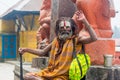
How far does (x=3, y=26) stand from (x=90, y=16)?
56.4 ft

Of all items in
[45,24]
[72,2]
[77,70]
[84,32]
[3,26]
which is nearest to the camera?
[77,70]

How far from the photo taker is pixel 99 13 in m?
4.66

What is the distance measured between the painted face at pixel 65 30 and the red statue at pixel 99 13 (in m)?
1.19

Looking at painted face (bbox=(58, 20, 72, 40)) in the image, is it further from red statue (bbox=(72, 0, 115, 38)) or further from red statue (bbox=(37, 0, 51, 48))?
red statue (bbox=(37, 0, 51, 48))

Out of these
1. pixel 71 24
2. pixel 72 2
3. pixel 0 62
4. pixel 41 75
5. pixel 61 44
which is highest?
pixel 72 2

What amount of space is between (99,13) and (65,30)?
135cm

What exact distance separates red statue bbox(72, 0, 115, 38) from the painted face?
3.90 ft

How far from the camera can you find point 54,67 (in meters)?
3.46

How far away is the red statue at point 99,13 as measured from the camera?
4.59m

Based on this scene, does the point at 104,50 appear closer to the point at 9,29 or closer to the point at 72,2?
the point at 72,2

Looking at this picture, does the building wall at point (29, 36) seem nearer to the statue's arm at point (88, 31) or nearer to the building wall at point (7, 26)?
the building wall at point (7, 26)

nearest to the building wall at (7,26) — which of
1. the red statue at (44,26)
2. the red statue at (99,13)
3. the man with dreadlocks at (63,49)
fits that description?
the red statue at (44,26)

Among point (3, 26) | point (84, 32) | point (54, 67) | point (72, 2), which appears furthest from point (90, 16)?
point (3, 26)

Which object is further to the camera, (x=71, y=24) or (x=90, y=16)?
(x=90, y=16)
